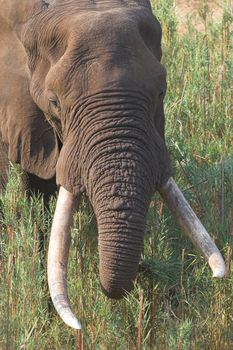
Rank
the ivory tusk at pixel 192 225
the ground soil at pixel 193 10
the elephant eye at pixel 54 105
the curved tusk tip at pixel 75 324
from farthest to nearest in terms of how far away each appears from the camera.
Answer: the ground soil at pixel 193 10 → the elephant eye at pixel 54 105 → the ivory tusk at pixel 192 225 → the curved tusk tip at pixel 75 324

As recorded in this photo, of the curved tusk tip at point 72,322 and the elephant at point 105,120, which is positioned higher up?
the elephant at point 105,120

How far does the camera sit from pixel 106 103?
5680mm

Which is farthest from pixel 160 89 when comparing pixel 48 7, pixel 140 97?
pixel 48 7

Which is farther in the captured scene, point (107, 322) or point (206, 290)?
point (206, 290)

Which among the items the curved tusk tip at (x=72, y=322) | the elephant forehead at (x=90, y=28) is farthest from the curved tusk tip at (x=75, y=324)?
the elephant forehead at (x=90, y=28)

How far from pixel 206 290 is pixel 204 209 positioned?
32.5 inches

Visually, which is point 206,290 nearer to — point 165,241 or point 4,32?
point 165,241

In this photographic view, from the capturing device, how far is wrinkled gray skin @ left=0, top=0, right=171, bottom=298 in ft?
18.1

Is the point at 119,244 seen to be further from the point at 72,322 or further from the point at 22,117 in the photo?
the point at 22,117

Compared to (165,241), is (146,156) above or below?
above

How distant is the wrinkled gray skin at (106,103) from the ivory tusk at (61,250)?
9 cm

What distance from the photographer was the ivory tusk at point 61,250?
5.52 metres

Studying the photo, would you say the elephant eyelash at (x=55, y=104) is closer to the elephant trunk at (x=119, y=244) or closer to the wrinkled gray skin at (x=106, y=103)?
the wrinkled gray skin at (x=106, y=103)

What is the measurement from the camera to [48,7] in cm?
613
